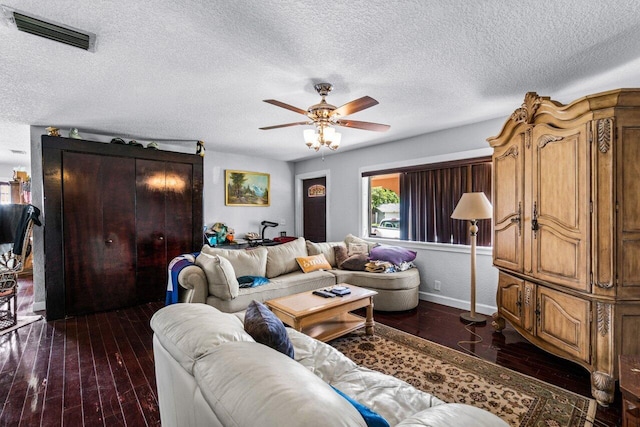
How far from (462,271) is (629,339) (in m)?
1.99

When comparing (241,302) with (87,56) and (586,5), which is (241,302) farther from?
(586,5)

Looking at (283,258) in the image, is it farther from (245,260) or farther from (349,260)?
(349,260)

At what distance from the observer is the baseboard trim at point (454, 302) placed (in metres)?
3.70

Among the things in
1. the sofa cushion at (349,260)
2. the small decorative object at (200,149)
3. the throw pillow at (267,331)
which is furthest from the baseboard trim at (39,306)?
the throw pillow at (267,331)

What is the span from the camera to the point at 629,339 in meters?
1.99

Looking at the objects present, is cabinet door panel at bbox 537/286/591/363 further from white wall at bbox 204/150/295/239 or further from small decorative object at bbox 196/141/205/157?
white wall at bbox 204/150/295/239

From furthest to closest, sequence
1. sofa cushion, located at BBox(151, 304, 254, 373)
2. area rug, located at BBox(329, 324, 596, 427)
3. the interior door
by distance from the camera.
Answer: the interior door
area rug, located at BBox(329, 324, 596, 427)
sofa cushion, located at BBox(151, 304, 254, 373)

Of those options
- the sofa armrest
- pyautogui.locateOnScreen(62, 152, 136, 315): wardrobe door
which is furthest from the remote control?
pyautogui.locateOnScreen(62, 152, 136, 315): wardrobe door

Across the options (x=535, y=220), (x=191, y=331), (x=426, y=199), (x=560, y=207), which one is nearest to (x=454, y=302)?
(x=426, y=199)

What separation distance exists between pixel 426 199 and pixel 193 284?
3273 mm

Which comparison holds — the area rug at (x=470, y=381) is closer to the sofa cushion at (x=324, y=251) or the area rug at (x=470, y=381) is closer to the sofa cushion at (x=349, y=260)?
the sofa cushion at (x=349, y=260)

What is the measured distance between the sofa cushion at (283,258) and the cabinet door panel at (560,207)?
270cm

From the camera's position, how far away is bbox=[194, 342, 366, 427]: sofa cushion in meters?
0.72

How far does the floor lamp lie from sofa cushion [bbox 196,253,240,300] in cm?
258
